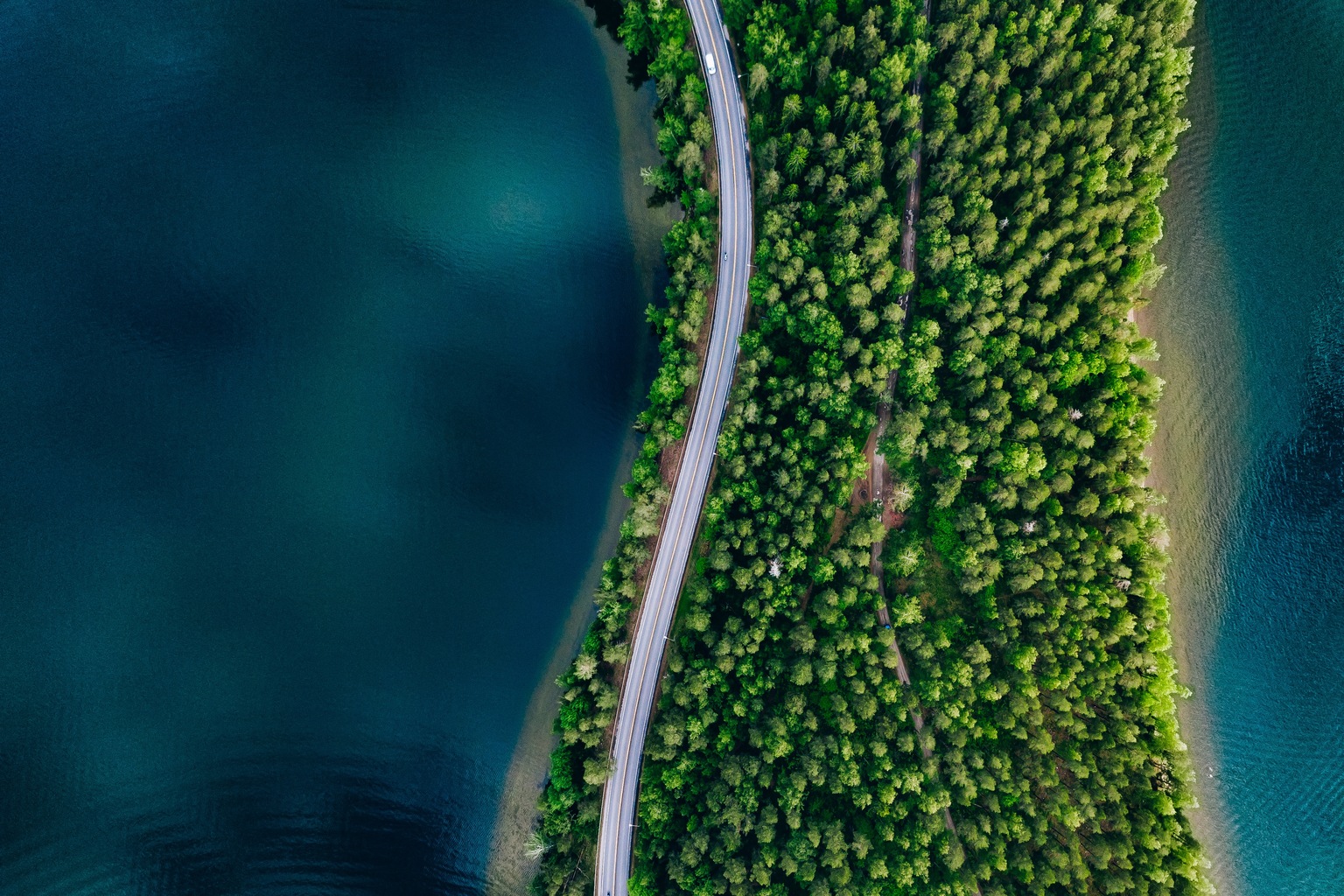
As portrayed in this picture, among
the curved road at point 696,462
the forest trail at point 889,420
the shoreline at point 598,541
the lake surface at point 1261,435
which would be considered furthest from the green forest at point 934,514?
the lake surface at point 1261,435

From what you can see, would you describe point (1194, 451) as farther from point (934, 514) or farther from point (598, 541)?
point (598, 541)

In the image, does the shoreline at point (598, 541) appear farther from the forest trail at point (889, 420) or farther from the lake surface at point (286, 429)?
the forest trail at point (889, 420)

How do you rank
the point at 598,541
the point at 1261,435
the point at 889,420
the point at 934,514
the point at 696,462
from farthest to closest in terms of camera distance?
the point at 598,541 → the point at 1261,435 → the point at 696,462 → the point at 889,420 → the point at 934,514

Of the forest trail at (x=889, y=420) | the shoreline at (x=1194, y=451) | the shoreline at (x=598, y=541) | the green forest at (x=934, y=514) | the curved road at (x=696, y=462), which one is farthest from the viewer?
the shoreline at (x=598, y=541)

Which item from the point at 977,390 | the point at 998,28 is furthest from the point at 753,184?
the point at 977,390

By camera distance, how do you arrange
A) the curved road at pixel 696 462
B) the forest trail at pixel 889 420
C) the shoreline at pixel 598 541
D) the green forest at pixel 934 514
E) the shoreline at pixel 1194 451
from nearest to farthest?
the green forest at pixel 934 514
the forest trail at pixel 889 420
the curved road at pixel 696 462
the shoreline at pixel 1194 451
the shoreline at pixel 598 541

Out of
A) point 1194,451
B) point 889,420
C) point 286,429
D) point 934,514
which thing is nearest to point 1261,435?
point 1194,451

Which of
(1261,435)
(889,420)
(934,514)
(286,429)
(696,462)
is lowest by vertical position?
(934,514)

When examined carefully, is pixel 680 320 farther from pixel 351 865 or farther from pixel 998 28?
pixel 351 865
